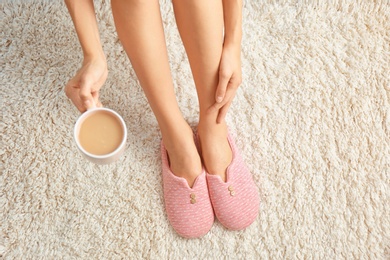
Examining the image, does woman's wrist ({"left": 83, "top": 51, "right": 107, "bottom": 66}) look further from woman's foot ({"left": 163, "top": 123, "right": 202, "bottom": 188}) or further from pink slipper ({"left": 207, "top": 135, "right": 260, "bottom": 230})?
pink slipper ({"left": 207, "top": 135, "right": 260, "bottom": 230})

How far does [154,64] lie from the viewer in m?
0.84

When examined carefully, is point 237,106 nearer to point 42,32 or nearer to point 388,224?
point 388,224

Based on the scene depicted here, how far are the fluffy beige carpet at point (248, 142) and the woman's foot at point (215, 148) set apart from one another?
0.11m

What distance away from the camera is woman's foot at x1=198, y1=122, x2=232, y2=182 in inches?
38.5

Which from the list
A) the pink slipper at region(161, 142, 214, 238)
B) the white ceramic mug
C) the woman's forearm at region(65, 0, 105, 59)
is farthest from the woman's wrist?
the pink slipper at region(161, 142, 214, 238)

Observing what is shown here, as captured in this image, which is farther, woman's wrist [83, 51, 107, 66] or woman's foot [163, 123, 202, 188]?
woman's foot [163, 123, 202, 188]

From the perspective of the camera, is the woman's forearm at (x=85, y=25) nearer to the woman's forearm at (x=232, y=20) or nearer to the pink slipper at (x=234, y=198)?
the woman's forearm at (x=232, y=20)

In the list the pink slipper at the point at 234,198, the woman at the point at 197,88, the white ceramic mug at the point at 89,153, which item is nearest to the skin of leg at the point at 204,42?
the woman at the point at 197,88

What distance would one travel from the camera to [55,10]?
1211 millimetres

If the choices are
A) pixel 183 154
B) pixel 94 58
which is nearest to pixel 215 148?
pixel 183 154

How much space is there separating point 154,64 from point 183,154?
0.79 feet

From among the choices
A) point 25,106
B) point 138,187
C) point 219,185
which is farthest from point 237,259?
point 25,106

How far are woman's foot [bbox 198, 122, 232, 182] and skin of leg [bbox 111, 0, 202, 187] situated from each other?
0.09 feet

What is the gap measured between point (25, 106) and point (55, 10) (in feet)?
0.97
